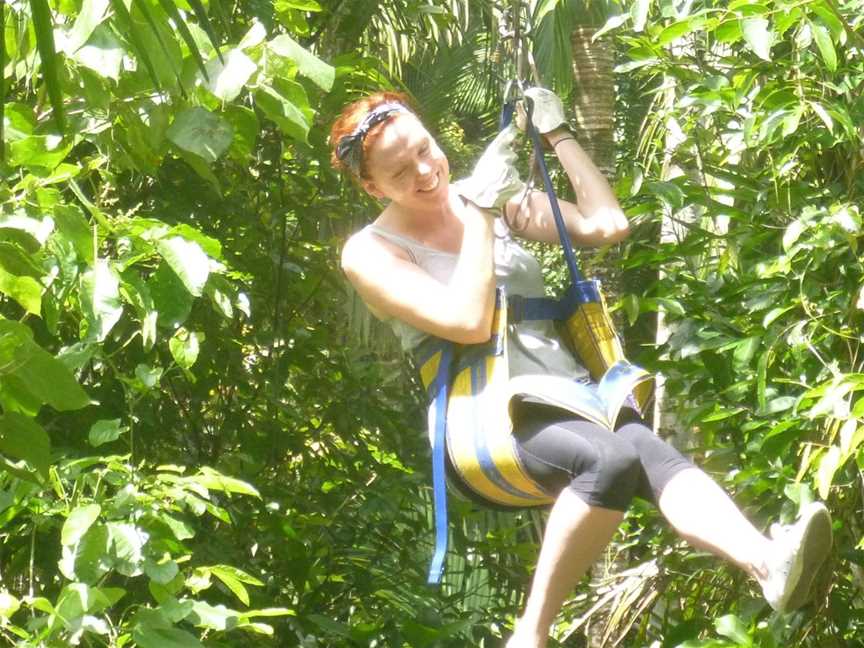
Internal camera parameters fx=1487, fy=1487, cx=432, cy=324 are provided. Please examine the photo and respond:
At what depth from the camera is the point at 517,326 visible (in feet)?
9.26

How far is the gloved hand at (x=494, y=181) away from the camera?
264 cm

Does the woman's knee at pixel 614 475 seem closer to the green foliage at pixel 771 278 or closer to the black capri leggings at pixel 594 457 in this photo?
the black capri leggings at pixel 594 457

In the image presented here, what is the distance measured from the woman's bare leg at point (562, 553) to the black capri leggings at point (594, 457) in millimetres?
25

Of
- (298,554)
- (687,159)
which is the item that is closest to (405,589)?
(298,554)

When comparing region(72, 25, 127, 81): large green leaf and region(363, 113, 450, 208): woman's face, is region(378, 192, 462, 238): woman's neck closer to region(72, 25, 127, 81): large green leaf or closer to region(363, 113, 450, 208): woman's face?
region(363, 113, 450, 208): woman's face

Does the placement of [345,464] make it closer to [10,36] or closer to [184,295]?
[184,295]

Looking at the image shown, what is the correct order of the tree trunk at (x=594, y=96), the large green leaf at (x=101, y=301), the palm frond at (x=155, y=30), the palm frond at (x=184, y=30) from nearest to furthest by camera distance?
1. the palm frond at (x=184, y=30)
2. the palm frond at (x=155, y=30)
3. the large green leaf at (x=101, y=301)
4. the tree trunk at (x=594, y=96)

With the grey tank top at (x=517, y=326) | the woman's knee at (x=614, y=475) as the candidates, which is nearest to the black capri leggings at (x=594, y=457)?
the woman's knee at (x=614, y=475)

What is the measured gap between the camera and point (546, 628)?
2605mm

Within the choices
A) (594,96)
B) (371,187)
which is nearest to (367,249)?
(371,187)

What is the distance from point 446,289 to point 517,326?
222 millimetres

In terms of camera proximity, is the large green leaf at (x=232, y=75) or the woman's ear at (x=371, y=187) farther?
the woman's ear at (x=371, y=187)

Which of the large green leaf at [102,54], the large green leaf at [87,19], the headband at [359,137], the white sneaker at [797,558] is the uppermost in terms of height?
the large green leaf at [87,19]

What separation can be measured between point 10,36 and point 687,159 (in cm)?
178
